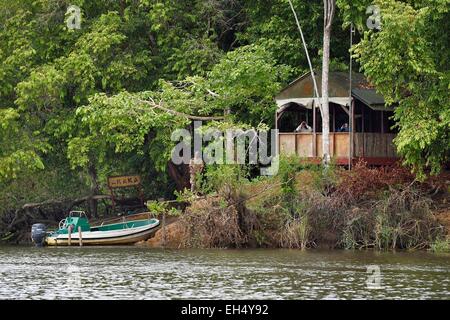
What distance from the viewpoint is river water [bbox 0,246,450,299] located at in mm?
29719

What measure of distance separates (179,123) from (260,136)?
3.02 meters

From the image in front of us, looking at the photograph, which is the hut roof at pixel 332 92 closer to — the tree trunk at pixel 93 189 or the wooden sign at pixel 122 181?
the wooden sign at pixel 122 181

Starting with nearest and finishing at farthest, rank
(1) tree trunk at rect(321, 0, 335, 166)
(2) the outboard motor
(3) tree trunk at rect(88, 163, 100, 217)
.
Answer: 1. (1) tree trunk at rect(321, 0, 335, 166)
2. (2) the outboard motor
3. (3) tree trunk at rect(88, 163, 100, 217)

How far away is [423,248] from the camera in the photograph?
1614 inches

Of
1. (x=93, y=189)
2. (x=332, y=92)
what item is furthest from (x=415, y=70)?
(x=93, y=189)

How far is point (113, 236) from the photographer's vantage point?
4719cm

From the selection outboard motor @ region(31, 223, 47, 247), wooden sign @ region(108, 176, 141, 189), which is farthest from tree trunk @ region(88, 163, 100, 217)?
outboard motor @ region(31, 223, 47, 247)

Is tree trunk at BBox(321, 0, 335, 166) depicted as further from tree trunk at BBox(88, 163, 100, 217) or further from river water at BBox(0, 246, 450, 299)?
tree trunk at BBox(88, 163, 100, 217)

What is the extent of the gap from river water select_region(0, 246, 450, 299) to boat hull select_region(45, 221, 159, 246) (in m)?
4.17

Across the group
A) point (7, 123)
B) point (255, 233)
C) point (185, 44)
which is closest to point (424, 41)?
point (255, 233)

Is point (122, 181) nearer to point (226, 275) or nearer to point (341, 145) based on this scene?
point (341, 145)

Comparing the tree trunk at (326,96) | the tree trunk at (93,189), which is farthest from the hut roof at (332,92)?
the tree trunk at (93,189)

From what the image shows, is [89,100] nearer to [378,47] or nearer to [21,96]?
[21,96]

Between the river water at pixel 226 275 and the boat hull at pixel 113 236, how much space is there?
13.7ft
